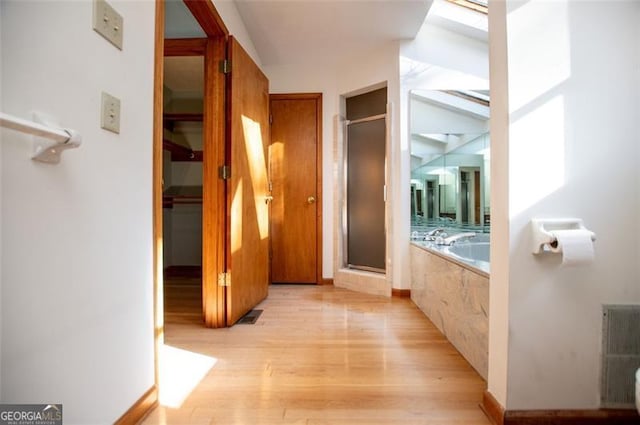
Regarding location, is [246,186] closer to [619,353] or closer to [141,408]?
[141,408]

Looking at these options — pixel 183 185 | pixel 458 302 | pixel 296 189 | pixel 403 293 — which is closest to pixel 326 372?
pixel 458 302

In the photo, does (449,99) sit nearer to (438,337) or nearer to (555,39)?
(555,39)

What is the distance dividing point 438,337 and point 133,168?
6.26 ft

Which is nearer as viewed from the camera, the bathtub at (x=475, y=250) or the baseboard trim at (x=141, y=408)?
the baseboard trim at (x=141, y=408)

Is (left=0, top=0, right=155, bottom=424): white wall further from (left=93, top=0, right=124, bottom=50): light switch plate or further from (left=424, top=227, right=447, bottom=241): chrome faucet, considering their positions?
(left=424, top=227, right=447, bottom=241): chrome faucet

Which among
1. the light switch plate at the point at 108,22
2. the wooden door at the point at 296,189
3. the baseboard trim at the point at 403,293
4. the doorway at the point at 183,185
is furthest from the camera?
the doorway at the point at 183,185

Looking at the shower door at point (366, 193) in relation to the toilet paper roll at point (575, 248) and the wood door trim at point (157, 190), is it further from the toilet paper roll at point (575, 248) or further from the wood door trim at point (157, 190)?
the wood door trim at point (157, 190)

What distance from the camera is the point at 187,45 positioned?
2.12 m

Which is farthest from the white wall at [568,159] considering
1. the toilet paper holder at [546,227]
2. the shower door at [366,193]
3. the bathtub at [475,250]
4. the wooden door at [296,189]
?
the wooden door at [296,189]

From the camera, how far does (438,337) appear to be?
1.91 m

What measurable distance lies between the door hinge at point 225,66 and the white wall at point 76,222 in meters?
0.89

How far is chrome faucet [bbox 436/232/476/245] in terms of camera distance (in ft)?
7.93

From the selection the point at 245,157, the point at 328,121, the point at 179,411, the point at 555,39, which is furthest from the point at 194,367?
the point at 328,121

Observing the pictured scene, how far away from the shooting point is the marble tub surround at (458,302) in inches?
56.7
